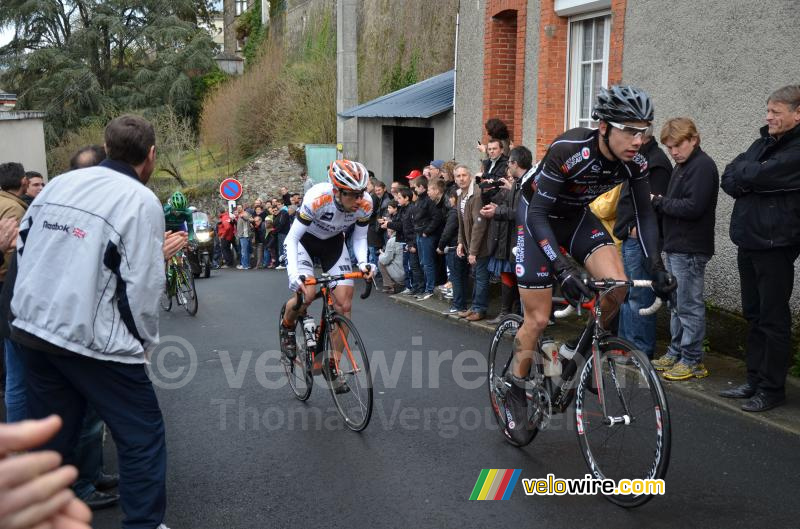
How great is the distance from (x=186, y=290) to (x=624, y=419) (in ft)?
31.6

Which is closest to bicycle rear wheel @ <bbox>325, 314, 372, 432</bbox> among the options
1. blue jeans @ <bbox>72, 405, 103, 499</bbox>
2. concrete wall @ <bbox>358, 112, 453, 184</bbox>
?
blue jeans @ <bbox>72, 405, 103, 499</bbox>

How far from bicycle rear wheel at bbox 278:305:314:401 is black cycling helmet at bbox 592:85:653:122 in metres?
3.34

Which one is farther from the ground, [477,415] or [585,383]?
[585,383]

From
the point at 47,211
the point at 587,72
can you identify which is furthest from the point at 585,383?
the point at 587,72

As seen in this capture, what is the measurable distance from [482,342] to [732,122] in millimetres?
3592

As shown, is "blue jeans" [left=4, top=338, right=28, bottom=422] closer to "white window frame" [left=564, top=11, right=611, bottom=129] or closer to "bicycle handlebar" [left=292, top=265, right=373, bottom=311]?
"bicycle handlebar" [left=292, top=265, right=373, bottom=311]

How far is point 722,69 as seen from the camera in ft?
30.1

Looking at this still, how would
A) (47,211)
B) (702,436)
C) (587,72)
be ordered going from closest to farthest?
(47,211)
(702,436)
(587,72)

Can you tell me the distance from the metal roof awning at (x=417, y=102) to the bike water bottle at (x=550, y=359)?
13.2 m

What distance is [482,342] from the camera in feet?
31.7

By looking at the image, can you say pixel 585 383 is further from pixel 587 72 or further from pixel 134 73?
pixel 134 73

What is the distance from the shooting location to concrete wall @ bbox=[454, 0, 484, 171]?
51.0 ft

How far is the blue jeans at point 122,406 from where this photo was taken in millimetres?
3921

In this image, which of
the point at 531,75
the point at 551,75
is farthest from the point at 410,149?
the point at 551,75
